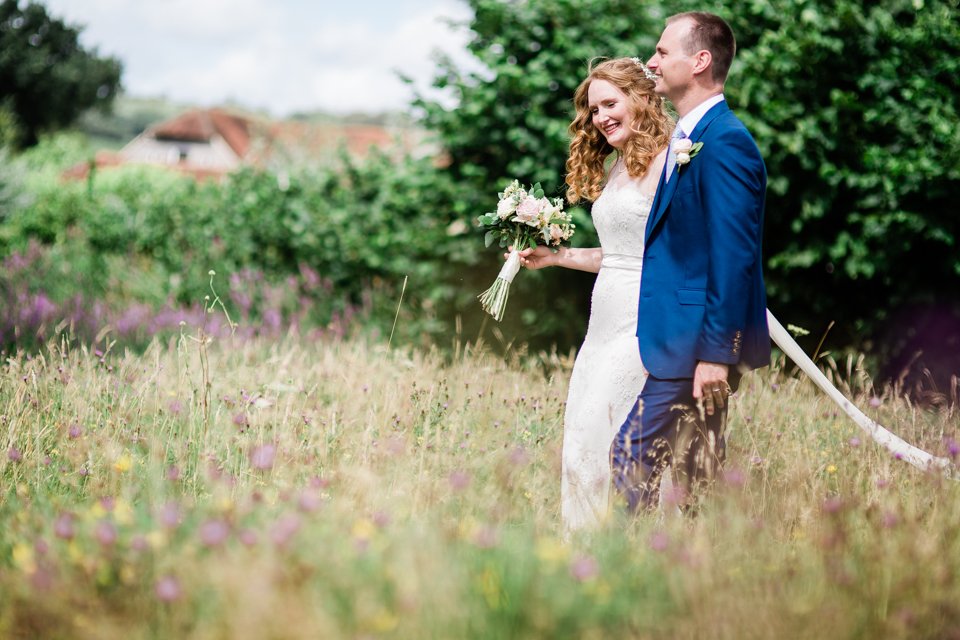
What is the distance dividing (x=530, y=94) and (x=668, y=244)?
157 inches

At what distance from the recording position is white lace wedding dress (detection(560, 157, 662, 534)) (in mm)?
3127

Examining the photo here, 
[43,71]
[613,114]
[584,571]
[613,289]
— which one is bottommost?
[584,571]

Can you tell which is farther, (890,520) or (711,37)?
(711,37)

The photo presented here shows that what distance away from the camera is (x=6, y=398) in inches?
163

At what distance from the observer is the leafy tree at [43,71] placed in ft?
107

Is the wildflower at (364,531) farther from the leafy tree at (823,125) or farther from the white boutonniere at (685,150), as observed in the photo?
the leafy tree at (823,125)

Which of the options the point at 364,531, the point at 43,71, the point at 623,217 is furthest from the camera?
the point at 43,71

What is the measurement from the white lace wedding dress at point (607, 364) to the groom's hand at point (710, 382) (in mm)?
282

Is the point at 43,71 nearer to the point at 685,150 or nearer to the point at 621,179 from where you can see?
the point at 621,179

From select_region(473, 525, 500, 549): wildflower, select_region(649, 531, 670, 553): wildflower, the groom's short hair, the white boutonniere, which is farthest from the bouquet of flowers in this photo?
select_region(473, 525, 500, 549): wildflower

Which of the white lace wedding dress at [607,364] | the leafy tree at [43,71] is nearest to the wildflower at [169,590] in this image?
the white lace wedding dress at [607,364]

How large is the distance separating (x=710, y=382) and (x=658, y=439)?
0.30m

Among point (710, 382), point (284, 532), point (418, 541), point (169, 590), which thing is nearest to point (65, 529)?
point (169, 590)

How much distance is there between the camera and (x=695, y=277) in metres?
2.89
